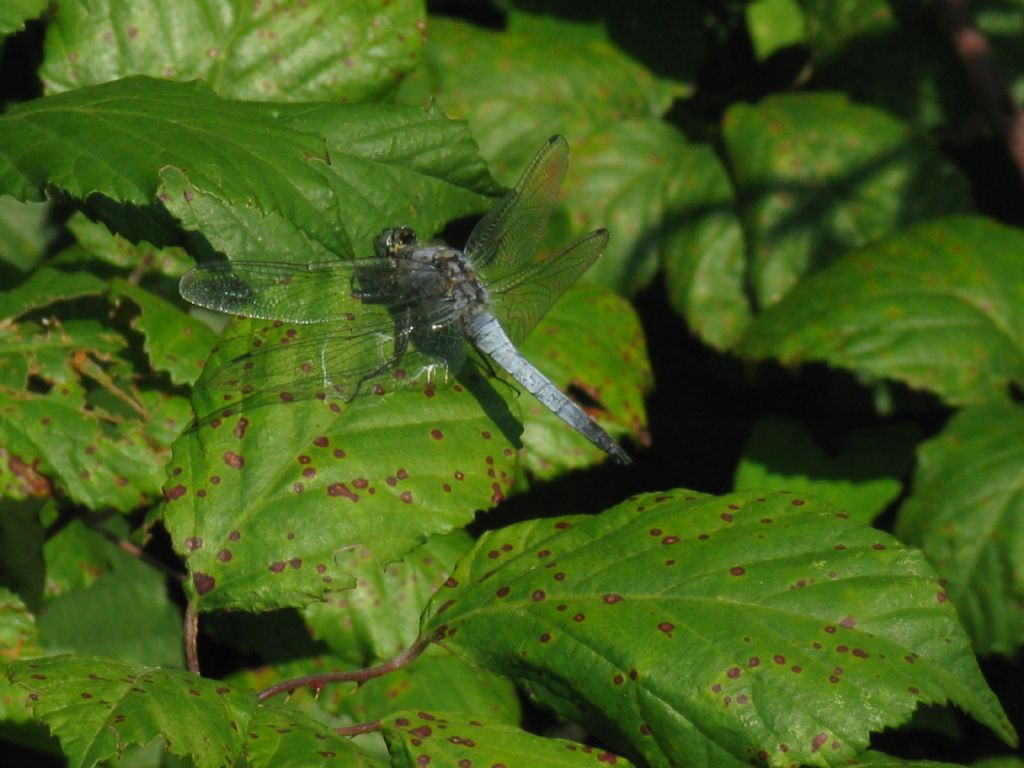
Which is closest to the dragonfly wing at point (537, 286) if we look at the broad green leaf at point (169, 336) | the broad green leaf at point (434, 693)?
the broad green leaf at point (169, 336)

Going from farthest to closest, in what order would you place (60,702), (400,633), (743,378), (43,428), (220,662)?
(743,378), (220,662), (400,633), (43,428), (60,702)

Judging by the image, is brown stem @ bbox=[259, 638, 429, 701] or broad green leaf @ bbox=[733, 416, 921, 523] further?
broad green leaf @ bbox=[733, 416, 921, 523]

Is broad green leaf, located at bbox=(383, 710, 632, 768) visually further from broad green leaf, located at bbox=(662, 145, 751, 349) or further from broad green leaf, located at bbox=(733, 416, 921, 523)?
broad green leaf, located at bbox=(662, 145, 751, 349)

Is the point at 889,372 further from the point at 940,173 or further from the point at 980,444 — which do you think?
the point at 940,173

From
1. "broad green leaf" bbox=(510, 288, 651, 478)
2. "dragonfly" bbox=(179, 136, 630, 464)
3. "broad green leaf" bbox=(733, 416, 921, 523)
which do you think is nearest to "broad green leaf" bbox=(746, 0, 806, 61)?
"broad green leaf" bbox=(733, 416, 921, 523)

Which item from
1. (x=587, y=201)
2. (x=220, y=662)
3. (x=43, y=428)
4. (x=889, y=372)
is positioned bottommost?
(x=220, y=662)

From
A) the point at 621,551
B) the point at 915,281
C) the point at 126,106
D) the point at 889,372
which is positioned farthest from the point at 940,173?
the point at 126,106
